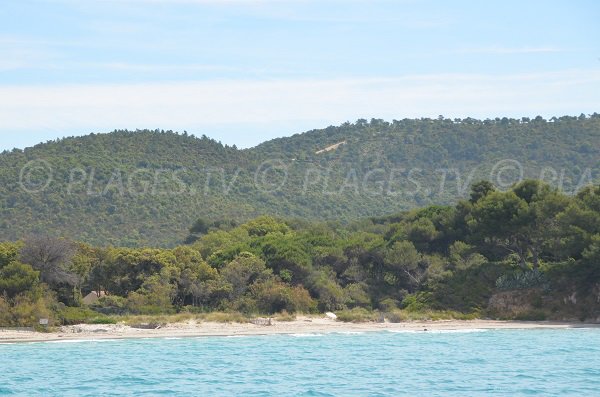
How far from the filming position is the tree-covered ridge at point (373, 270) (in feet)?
122

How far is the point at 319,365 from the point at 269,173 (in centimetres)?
5208

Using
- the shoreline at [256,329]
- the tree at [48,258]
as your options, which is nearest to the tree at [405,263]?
the shoreline at [256,329]

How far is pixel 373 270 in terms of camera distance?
145ft

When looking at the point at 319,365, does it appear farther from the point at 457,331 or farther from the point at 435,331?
the point at 457,331

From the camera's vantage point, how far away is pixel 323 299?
134 feet

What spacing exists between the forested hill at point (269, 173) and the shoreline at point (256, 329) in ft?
83.4

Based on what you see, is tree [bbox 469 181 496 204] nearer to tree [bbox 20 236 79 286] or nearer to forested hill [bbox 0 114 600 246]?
tree [bbox 20 236 79 286]

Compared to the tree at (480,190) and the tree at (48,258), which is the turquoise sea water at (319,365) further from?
the tree at (480,190)

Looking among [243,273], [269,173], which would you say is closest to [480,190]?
[243,273]

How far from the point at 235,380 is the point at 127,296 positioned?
15.8 metres

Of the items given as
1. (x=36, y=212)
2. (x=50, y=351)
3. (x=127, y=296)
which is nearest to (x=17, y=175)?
(x=36, y=212)

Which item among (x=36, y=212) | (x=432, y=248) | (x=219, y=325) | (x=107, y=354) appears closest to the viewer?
(x=107, y=354)

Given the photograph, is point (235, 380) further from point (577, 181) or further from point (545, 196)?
point (577, 181)

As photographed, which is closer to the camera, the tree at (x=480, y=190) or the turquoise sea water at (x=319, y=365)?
the turquoise sea water at (x=319, y=365)
